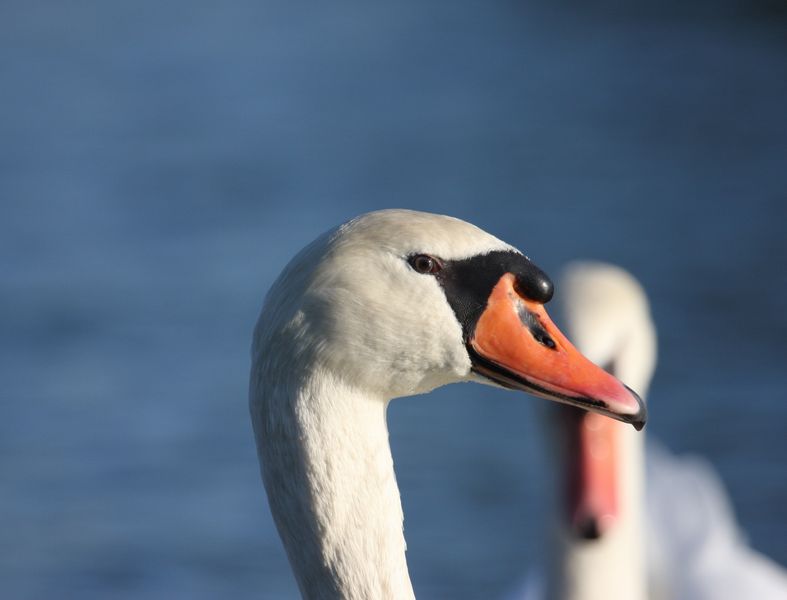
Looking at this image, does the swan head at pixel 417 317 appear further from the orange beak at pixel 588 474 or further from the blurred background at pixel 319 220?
the blurred background at pixel 319 220

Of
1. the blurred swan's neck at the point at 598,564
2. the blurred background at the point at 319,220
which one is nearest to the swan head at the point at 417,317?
the blurred swan's neck at the point at 598,564

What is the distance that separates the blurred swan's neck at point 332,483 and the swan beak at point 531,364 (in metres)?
0.23

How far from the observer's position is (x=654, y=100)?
14.4m

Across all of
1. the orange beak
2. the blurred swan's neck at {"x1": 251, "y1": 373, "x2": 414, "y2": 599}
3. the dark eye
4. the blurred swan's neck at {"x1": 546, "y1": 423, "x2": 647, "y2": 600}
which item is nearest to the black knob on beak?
the dark eye

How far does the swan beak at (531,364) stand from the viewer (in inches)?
108

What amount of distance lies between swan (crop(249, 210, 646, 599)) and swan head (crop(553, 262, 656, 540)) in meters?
2.46

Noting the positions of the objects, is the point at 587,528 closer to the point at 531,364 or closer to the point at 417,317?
the point at 531,364

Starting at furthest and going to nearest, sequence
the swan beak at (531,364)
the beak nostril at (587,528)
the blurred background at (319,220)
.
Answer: the blurred background at (319,220)
the beak nostril at (587,528)
the swan beak at (531,364)

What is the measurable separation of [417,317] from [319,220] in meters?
8.32

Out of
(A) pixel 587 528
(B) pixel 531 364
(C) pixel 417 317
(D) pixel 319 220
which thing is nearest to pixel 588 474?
(A) pixel 587 528

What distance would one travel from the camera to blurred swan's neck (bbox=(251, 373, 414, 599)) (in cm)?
263

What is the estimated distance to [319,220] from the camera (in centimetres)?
1098

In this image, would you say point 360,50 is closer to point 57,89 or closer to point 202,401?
point 57,89

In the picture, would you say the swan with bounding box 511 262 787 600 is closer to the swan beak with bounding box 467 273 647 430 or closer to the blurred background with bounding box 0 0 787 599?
the blurred background with bounding box 0 0 787 599
